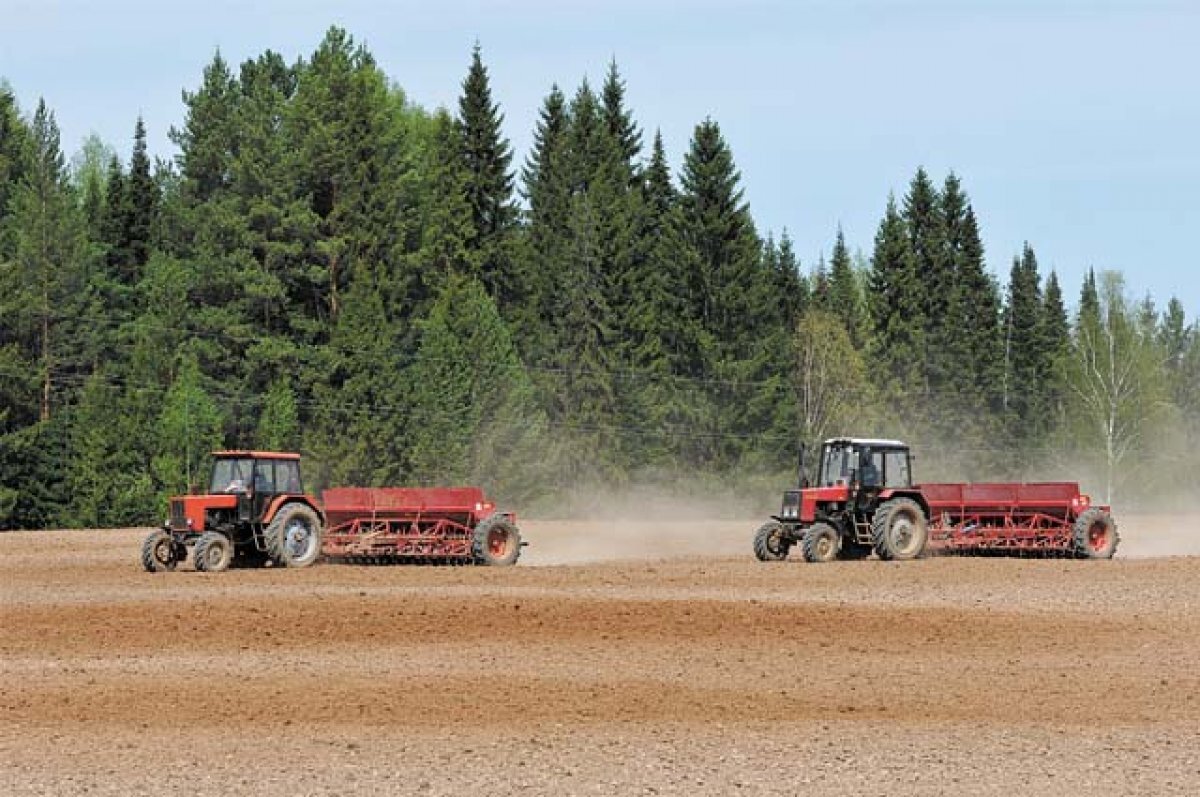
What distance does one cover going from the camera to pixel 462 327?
7500 cm

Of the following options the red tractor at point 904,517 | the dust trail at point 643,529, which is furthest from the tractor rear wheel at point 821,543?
the dust trail at point 643,529

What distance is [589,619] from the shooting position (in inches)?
991

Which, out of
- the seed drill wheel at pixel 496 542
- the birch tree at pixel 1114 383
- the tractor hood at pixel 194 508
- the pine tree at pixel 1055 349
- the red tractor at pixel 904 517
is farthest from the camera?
the pine tree at pixel 1055 349

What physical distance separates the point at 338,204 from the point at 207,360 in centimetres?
954

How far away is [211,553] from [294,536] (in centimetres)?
176

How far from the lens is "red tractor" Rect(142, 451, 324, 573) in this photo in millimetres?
35625

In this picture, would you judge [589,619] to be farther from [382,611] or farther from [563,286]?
[563,286]

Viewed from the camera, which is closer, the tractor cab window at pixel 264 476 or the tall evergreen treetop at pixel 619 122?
the tractor cab window at pixel 264 476

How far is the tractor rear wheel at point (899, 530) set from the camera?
123ft

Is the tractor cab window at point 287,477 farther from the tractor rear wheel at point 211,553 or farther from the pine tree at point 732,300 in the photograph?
the pine tree at point 732,300

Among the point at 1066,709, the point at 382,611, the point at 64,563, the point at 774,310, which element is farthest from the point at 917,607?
the point at 774,310

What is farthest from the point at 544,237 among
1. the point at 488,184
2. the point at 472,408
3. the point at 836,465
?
the point at 836,465

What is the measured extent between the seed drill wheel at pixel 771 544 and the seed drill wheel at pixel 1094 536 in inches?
249

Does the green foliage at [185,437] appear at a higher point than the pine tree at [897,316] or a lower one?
lower
